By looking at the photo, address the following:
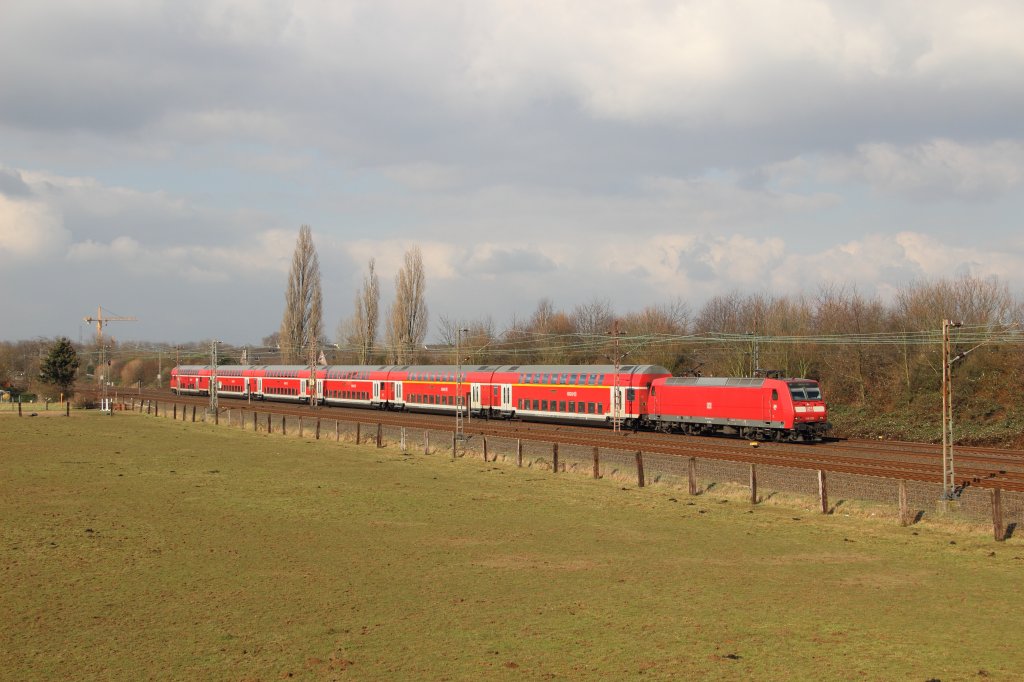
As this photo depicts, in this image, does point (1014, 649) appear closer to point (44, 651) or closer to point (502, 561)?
point (502, 561)

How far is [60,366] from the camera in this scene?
332 ft

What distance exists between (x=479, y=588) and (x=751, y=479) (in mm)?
14147

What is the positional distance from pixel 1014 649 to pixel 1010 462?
96.2 ft

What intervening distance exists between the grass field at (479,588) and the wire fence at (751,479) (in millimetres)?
1304

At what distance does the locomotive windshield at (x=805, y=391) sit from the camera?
1797 inches

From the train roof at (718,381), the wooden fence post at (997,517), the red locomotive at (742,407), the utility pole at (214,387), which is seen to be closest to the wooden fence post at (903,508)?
the wooden fence post at (997,517)

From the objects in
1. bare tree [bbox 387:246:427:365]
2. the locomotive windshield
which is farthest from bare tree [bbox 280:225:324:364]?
the locomotive windshield

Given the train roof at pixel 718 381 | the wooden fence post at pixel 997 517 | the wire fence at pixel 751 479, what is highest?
the train roof at pixel 718 381

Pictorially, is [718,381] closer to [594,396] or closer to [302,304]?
[594,396]

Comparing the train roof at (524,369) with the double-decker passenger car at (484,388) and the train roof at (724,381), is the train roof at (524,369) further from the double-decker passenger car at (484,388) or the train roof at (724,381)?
the train roof at (724,381)

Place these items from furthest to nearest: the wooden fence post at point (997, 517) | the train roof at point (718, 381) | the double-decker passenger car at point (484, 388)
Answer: the double-decker passenger car at point (484, 388) < the train roof at point (718, 381) < the wooden fence post at point (997, 517)

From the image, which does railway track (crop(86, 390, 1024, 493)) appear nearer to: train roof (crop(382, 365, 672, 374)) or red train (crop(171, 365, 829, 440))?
red train (crop(171, 365, 829, 440))

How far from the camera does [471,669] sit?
40.0 ft

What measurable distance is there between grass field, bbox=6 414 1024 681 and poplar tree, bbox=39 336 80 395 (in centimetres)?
7919
